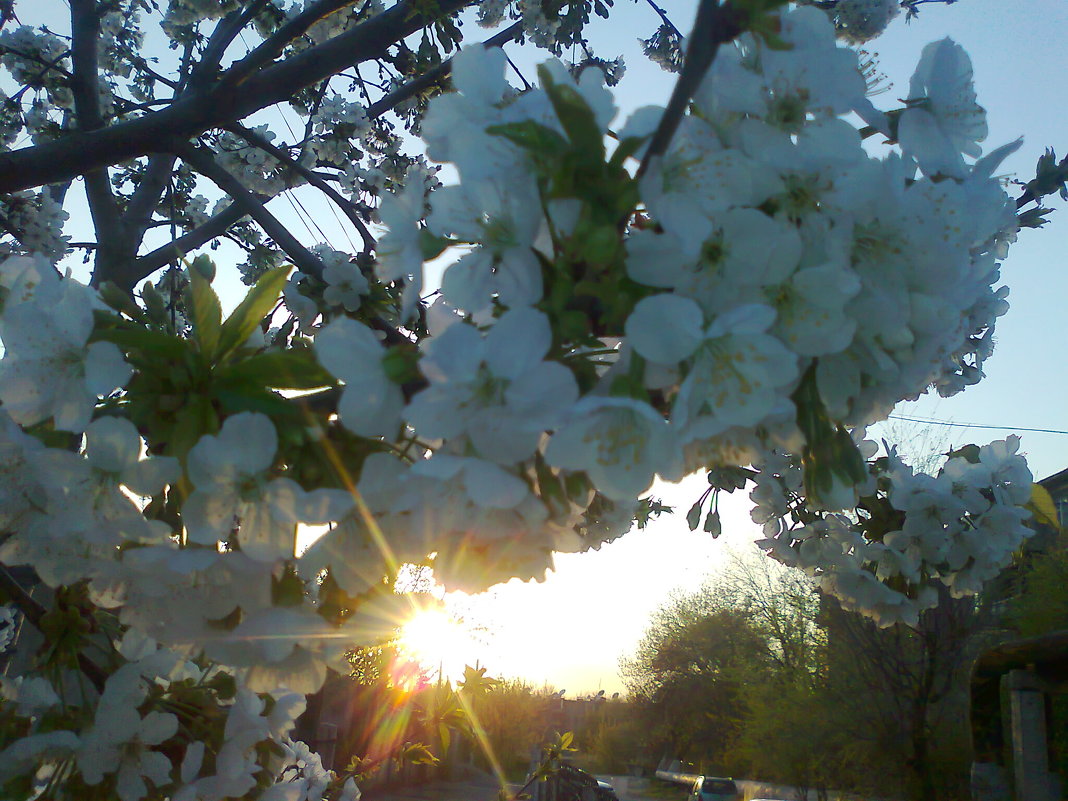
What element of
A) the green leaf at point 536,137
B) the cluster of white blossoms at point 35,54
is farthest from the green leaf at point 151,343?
the cluster of white blossoms at point 35,54

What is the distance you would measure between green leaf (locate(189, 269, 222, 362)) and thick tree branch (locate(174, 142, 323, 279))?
49.6 inches

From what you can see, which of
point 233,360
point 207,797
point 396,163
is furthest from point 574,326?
point 396,163

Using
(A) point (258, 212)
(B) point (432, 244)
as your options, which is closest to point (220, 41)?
(A) point (258, 212)

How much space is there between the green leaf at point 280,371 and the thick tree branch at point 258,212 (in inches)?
53.9

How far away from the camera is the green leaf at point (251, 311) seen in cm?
80

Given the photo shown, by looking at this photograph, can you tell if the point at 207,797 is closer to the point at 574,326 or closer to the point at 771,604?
the point at 574,326

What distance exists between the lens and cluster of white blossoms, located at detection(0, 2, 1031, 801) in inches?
24.3

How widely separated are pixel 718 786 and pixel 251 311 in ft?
52.2

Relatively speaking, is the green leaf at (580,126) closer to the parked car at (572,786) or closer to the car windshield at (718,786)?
the parked car at (572,786)

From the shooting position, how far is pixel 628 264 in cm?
64

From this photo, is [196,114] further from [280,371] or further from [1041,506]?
[1041,506]

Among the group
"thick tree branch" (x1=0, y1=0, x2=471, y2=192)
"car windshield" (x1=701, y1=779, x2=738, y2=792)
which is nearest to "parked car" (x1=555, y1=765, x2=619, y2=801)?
"thick tree branch" (x1=0, y1=0, x2=471, y2=192)

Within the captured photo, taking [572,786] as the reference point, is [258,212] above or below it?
above

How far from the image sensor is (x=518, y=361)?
586 mm
